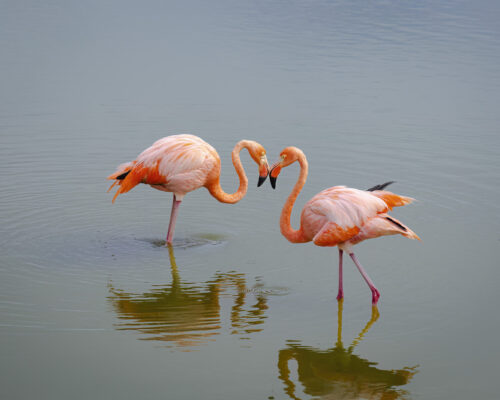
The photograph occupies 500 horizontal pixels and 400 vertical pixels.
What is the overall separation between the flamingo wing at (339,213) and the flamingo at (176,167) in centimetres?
125

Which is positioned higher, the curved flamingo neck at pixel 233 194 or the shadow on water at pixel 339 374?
the curved flamingo neck at pixel 233 194

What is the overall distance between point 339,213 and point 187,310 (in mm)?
1429

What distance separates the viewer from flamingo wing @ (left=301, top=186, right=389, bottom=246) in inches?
228

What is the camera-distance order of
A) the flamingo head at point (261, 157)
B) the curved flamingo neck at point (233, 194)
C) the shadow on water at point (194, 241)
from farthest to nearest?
the curved flamingo neck at point (233, 194) < the shadow on water at point (194, 241) < the flamingo head at point (261, 157)

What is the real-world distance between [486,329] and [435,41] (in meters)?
14.1

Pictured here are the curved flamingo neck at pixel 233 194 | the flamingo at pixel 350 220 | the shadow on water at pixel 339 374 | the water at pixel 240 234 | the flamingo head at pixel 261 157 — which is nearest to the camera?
the shadow on water at pixel 339 374

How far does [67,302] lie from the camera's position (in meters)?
5.93

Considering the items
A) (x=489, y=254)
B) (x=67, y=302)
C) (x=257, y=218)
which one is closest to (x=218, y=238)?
(x=257, y=218)

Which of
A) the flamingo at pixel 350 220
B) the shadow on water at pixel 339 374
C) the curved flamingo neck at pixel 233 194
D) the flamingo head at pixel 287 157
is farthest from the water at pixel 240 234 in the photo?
the flamingo head at pixel 287 157

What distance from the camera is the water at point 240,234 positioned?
5.01 m

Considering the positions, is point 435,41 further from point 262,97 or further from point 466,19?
point 262,97

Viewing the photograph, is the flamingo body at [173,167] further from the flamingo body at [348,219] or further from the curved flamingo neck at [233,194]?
the flamingo body at [348,219]

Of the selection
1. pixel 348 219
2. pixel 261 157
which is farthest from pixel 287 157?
pixel 348 219

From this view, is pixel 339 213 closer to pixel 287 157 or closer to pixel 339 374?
pixel 287 157
